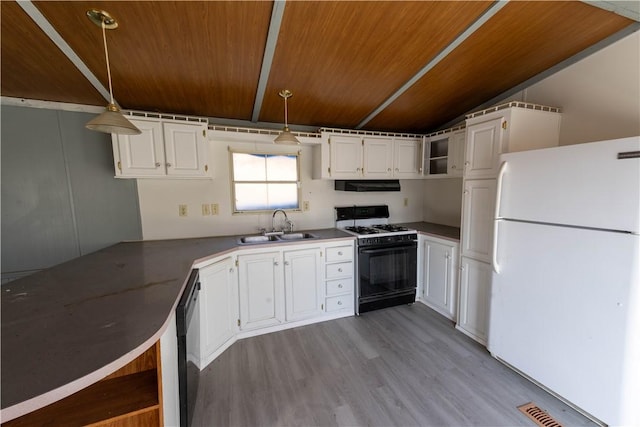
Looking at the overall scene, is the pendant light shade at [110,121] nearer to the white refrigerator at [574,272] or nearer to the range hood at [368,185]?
the range hood at [368,185]

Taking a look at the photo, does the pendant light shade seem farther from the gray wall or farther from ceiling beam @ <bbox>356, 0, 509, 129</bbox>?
ceiling beam @ <bbox>356, 0, 509, 129</bbox>

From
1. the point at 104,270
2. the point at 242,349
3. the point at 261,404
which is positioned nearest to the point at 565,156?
the point at 261,404

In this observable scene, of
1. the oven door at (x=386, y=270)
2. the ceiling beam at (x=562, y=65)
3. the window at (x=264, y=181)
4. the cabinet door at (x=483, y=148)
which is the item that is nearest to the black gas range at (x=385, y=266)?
the oven door at (x=386, y=270)

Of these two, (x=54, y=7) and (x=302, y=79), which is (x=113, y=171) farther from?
(x=302, y=79)

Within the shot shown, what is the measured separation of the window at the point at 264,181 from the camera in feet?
9.83

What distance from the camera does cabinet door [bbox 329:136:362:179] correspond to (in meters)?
3.11

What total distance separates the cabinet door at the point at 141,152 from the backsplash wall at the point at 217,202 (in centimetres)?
33

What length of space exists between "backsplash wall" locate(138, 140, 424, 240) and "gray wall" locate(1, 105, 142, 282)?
0.29m

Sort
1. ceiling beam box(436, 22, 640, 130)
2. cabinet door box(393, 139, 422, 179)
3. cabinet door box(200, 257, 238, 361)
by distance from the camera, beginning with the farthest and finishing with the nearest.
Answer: cabinet door box(393, 139, 422, 179) < cabinet door box(200, 257, 238, 361) < ceiling beam box(436, 22, 640, 130)

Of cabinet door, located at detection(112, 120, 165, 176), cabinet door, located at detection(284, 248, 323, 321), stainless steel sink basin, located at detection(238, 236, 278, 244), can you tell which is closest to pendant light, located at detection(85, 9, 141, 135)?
cabinet door, located at detection(112, 120, 165, 176)

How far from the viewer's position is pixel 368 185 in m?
3.34

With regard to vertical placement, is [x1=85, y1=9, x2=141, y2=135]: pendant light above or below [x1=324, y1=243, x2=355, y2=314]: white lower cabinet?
above

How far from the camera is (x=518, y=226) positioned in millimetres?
1988

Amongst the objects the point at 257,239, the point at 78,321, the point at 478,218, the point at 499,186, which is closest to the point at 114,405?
the point at 78,321
